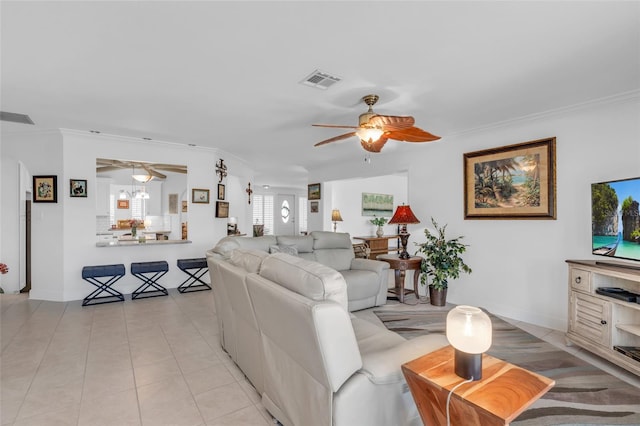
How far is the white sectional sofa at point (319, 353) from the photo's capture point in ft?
4.37

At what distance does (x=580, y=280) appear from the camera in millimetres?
2781

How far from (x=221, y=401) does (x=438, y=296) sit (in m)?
3.10

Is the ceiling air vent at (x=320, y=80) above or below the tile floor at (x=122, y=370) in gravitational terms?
above

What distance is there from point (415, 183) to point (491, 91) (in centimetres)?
223

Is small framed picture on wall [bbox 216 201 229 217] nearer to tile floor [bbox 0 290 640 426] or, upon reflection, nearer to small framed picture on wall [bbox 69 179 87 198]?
small framed picture on wall [bbox 69 179 87 198]

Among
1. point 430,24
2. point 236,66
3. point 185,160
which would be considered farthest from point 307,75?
point 185,160

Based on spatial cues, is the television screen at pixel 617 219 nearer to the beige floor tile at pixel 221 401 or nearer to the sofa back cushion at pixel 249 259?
the sofa back cushion at pixel 249 259

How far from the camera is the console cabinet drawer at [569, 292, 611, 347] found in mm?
2549

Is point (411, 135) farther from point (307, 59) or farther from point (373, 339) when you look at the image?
point (373, 339)

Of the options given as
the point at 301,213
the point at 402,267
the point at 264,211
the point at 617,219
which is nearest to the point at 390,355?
the point at 617,219

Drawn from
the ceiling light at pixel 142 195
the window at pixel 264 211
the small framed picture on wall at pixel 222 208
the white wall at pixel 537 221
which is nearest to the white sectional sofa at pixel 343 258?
the white wall at pixel 537 221

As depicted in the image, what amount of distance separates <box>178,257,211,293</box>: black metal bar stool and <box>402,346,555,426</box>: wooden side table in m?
4.25

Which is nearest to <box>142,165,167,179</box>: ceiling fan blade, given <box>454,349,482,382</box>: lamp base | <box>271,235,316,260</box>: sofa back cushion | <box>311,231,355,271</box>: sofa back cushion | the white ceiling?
the white ceiling

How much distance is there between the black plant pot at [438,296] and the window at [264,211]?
8.37m
